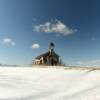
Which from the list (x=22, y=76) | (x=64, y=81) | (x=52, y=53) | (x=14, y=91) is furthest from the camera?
(x=52, y=53)

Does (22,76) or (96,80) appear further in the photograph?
(22,76)

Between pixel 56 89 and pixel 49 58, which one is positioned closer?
pixel 56 89

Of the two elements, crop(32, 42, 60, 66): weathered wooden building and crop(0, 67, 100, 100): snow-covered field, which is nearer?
crop(0, 67, 100, 100): snow-covered field

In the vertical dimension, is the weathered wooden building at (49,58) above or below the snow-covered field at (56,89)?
above

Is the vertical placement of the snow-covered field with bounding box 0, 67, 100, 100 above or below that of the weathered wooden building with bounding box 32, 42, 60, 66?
below

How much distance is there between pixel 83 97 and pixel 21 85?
1137 mm

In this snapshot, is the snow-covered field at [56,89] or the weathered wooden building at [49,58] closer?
the snow-covered field at [56,89]

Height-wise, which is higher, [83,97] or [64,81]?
[64,81]

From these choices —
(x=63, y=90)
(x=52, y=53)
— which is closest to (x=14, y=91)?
(x=63, y=90)

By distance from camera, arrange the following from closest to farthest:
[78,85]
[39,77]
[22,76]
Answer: [78,85]
[39,77]
[22,76]

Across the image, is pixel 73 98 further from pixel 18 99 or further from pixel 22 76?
pixel 22 76

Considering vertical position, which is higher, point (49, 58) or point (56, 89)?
point (49, 58)

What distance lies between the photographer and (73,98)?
2.88 meters

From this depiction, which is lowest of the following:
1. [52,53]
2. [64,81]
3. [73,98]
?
[73,98]
